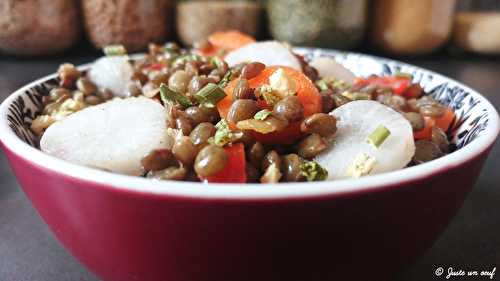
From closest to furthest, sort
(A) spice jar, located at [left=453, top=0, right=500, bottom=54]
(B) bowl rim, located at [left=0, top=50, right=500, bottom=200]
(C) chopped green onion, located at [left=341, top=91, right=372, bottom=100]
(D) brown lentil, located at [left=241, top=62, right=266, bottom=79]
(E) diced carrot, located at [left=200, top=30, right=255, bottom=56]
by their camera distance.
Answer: (B) bowl rim, located at [left=0, top=50, right=500, bottom=200] → (D) brown lentil, located at [left=241, top=62, right=266, bottom=79] → (C) chopped green onion, located at [left=341, top=91, right=372, bottom=100] → (E) diced carrot, located at [left=200, top=30, right=255, bottom=56] → (A) spice jar, located at [left=453, top=0, right=500, bottom=54]

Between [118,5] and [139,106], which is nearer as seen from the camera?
[139,106]

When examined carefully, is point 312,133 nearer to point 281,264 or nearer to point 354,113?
point 354,113

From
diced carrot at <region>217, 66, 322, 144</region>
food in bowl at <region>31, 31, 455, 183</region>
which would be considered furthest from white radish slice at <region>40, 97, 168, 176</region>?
diced carrot at <region>217, 66, 322, 144</region>

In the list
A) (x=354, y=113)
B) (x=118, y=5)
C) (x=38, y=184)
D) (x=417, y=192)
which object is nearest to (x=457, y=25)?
(x=118, y=5)

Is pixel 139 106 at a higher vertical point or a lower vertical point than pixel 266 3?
higher

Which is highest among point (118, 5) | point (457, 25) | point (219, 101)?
point (219, 101)

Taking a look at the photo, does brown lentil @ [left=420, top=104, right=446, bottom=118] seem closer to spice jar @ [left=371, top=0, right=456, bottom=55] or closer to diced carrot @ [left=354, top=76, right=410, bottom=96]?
diced carrot @ [left=354, top=76, right=410, bottom=96]
